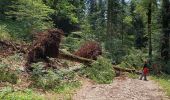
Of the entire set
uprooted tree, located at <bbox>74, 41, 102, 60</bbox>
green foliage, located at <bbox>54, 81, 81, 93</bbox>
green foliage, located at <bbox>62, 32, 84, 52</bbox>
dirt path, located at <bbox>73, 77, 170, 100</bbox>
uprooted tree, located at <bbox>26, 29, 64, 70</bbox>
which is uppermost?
uprooted tree, located at <bbox>26, 29, 64, 70</bbox>

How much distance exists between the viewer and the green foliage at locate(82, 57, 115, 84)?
77.3 feet

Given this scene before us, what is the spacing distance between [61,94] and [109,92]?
2707 millimetres

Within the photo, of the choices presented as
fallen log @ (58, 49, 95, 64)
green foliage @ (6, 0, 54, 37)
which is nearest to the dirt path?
fallen log @ (58, 49, 95, 64)

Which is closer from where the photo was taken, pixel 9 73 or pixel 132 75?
pixel 9 73

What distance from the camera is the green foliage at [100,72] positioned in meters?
23.6

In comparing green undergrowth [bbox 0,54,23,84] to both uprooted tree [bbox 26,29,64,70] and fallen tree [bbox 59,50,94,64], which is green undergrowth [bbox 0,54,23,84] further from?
fallen tree [bbox 59,50,94,64]

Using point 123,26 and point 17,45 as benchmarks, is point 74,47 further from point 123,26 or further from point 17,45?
point 123,26

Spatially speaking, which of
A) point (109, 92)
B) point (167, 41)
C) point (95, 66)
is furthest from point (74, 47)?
point (109, 92)

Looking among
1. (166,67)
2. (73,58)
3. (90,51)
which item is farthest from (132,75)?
(166,67)

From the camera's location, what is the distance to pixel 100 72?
24.3 m

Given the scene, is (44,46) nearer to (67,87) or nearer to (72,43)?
(67,87)

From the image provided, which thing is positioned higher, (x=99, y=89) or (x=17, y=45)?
(x=17, y=45)

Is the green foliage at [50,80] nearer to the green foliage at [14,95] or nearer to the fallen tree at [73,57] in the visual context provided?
the green foliage at [14,95]

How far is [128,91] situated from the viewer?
63.9 ft
